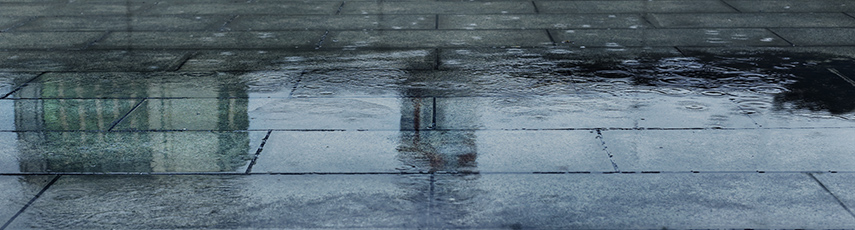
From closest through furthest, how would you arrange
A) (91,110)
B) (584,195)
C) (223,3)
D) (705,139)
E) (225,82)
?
(584,195) → (705,139) → (91,110) → (225,82) → (223,3)

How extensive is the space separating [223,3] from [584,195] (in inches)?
363

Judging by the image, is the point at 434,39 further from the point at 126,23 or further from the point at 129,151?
the point at 129,151

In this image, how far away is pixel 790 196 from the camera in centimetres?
473

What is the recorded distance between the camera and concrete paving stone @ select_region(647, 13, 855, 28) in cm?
1057

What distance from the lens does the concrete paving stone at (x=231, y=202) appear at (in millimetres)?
4438

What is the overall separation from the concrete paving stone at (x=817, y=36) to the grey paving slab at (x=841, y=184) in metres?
4.73

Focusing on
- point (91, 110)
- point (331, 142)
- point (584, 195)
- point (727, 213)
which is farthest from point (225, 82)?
point (727, 213)

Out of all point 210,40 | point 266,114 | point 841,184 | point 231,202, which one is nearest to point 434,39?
point 210,40

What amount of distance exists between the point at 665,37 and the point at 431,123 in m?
4.56

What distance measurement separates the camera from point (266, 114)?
6.59m

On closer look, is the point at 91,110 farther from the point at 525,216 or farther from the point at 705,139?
the point at 705,139

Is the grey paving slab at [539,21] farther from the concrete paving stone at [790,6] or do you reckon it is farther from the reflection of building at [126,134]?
the reflection of building at [126,134]

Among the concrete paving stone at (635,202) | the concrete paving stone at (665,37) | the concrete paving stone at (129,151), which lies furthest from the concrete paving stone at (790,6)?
the concrete paving stone at (129,151)

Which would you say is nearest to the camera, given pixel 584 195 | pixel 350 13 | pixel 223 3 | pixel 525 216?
pixel 525 216
